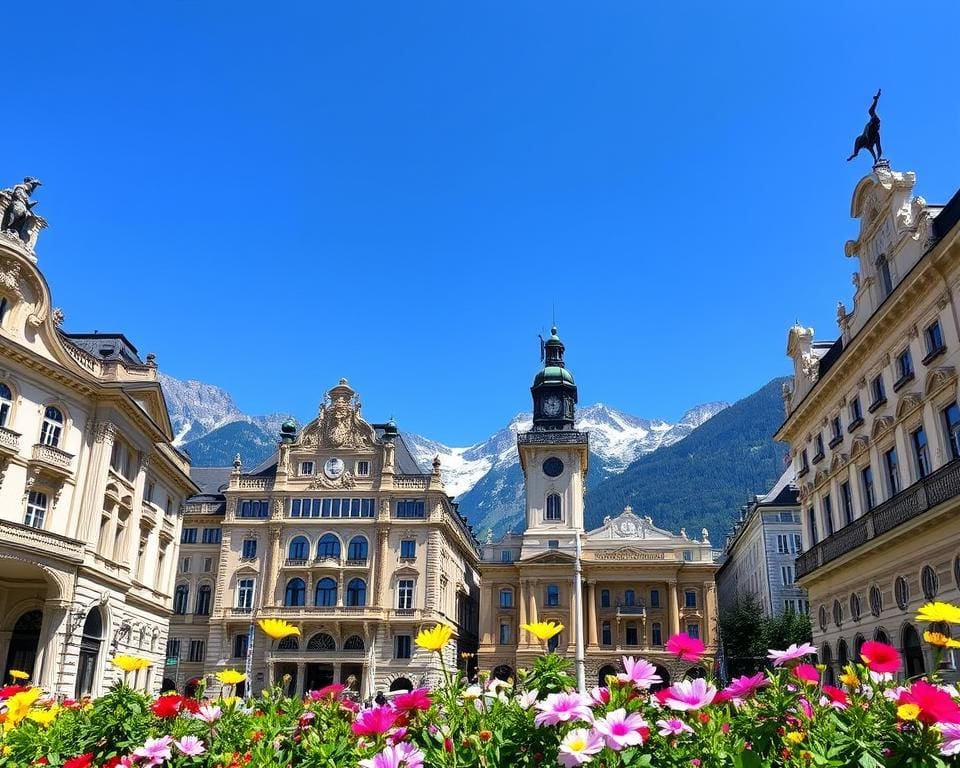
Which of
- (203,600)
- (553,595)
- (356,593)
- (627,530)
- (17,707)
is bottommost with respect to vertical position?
(17,707)

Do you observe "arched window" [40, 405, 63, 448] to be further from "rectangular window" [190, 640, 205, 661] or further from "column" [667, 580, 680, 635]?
"column" [667, 580, 680, 635]

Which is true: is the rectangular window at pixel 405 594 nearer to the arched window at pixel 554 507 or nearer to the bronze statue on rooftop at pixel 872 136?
the arched window at pixel 554 507

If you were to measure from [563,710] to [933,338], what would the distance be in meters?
27.3

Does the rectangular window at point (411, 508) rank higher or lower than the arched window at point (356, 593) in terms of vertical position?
higher

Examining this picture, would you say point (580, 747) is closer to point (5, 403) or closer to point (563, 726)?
point (563, 726)

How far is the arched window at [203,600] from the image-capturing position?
74.5m

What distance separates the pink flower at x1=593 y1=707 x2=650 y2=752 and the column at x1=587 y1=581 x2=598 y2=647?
75548mm

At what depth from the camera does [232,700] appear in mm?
6930

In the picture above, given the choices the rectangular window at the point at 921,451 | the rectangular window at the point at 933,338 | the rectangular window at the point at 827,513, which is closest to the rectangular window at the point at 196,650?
the rectangular window at the point at 827,513

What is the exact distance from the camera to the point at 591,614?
76625mm

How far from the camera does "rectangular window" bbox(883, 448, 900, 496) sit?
2966cm

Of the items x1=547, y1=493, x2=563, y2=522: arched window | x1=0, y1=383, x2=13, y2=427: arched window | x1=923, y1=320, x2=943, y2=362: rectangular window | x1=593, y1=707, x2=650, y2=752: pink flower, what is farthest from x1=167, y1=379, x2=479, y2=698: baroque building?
x1=593, y1=707, x2=650, y2=752: pink flower

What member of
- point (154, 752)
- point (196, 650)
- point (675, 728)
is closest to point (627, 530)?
point (196, 650)

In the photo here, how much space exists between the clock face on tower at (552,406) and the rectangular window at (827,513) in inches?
1971
